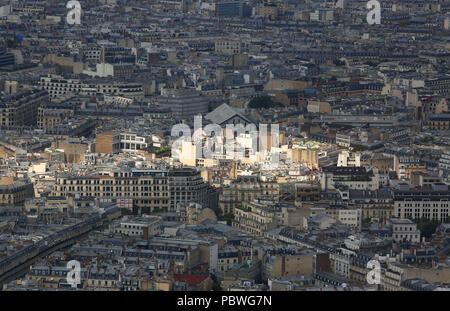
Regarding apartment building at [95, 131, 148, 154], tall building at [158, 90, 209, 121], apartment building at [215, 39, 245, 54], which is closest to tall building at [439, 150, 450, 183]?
apartment building at [95, 131, 148, 154]

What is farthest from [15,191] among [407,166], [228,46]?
[228,46]

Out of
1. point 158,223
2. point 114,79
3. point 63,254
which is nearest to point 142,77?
point 114,79

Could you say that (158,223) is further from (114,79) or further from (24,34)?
(24,34)

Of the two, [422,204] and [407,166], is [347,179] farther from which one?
[407,166]

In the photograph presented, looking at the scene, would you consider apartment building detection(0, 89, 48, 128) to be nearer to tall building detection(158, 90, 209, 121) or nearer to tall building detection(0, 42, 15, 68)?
tall building detection(158, 90, 209, 121)

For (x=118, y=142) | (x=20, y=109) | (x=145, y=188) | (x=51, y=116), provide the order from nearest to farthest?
(x=145, y=188), (x=118, y=142), (x=51, y=116), (x=20, y=109)

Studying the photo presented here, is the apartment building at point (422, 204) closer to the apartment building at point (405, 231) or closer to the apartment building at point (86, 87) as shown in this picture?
the apartment building at point (405, 231)

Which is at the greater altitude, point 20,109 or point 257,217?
point 20,109

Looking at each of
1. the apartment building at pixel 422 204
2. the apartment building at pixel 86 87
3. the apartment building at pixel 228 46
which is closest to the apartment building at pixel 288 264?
the apartment building at pixel 422 204

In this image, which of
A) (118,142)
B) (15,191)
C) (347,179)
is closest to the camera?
(15,191)
